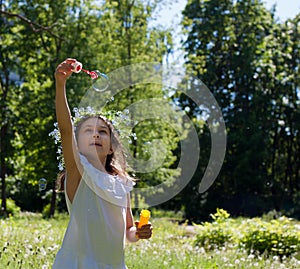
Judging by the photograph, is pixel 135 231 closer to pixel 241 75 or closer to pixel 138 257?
pixel 138 257

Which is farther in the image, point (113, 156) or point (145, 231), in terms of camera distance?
point (113, 156)

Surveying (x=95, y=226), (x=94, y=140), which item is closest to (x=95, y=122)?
(x=94, y=140)

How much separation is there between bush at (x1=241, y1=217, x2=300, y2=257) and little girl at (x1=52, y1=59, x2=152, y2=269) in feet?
16.8

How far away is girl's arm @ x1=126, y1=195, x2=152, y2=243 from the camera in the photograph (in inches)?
125

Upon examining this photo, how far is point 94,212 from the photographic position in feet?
10.6

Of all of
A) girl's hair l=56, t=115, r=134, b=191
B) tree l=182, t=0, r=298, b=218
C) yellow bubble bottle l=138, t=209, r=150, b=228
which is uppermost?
tree l=182, t=0, r=298, b=218

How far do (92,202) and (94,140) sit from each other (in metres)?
0.34

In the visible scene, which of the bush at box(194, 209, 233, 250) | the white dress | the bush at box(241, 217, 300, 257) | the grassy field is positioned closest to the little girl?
the white dress

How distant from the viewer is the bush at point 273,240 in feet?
26.9

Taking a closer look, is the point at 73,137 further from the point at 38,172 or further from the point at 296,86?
the point at 296,86

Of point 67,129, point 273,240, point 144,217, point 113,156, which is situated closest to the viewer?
point 67,129

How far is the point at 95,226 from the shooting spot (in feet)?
10.4

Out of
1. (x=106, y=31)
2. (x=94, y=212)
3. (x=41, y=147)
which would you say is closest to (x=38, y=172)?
(x=41, y=147)

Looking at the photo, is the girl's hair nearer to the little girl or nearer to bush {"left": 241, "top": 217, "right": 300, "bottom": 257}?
the little girl
